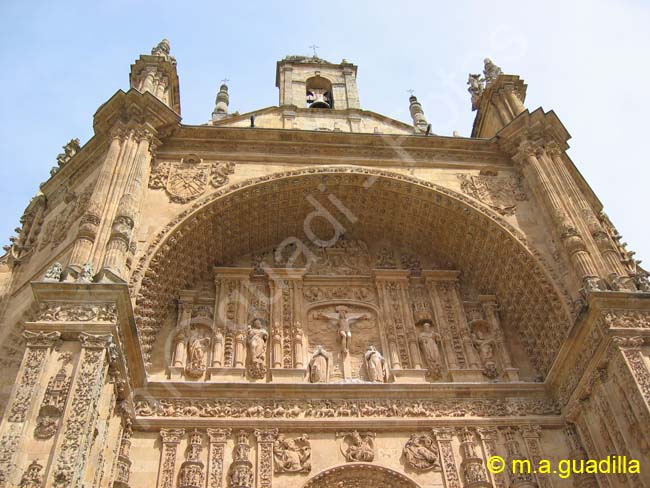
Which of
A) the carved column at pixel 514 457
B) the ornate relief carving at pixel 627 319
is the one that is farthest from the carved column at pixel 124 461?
the ornate relief carving at pixel 627 319

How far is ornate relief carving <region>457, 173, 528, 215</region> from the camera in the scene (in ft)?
34.8

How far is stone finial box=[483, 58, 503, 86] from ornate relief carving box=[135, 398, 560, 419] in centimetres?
669

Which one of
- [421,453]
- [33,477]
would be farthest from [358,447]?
[33,477]

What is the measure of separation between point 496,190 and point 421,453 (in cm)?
469

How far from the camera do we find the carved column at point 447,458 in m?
8.27

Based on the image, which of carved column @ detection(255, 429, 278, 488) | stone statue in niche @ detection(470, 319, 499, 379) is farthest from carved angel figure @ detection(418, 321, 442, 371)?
carved column @ detection(255, 429, 278, 488)

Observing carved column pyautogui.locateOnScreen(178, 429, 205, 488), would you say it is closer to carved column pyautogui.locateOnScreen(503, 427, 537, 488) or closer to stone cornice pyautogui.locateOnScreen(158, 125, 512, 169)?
carved column pyautogui.locateOnScreen(503, 427, 537, 488)

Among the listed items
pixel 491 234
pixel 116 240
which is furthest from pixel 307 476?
pixel 491 234

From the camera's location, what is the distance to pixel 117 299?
7398 mm

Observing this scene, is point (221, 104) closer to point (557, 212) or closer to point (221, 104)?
point (221, 104)

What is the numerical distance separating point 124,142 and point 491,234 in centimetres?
603

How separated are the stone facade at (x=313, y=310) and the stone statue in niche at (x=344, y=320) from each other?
0.09ft

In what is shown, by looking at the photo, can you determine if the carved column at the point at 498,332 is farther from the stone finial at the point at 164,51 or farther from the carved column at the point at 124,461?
the stone finial at the point at 164,51

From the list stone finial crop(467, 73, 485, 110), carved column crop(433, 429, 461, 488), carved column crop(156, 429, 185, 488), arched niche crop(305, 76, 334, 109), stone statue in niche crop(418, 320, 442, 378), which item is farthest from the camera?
arched niche crop(305, 76, 334, 109)
